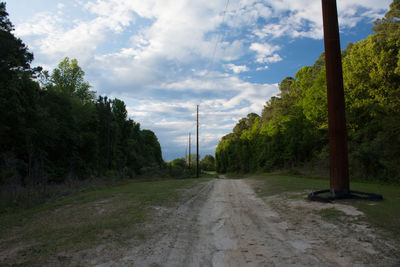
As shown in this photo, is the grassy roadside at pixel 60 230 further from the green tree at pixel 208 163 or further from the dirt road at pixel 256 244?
the green tree at pixel 208 163

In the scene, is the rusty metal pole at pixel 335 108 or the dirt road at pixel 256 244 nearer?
the dirt road at pixel 256 244

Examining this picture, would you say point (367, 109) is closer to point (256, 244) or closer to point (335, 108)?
point (335, 108)

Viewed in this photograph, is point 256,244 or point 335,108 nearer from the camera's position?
point 256,244

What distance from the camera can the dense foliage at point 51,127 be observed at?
1798 cm

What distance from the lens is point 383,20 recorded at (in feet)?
82.7

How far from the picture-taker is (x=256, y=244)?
194 inches

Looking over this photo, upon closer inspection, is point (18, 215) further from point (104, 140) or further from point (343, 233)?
point (104, 140)

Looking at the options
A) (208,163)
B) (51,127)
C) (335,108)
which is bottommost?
(208,163)

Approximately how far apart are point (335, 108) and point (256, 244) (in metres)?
6.88

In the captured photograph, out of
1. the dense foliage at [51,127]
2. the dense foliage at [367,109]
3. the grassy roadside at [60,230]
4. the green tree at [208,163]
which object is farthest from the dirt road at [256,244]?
the green tree at [208,163]

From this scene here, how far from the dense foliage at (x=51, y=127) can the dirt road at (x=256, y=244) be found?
10420 mm

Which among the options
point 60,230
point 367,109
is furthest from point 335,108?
point 367,109

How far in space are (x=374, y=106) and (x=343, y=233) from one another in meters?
21.0

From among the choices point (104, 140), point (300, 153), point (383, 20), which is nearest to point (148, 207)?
point (383, 20)
